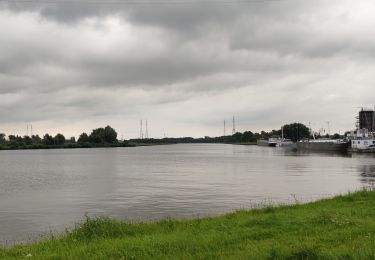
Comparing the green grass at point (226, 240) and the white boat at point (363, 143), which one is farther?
the white boat at point (363, 143)

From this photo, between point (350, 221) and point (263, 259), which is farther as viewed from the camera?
point (350, 221)

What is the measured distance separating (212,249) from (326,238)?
407 centimetres

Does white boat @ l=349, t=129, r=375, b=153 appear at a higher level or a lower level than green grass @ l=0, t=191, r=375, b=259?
higher

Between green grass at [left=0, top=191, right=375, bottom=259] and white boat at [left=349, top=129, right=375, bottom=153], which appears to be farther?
white boat at [left=349, top=129, right=375, bottom=153]

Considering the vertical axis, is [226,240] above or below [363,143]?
below

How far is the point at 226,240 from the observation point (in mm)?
16125

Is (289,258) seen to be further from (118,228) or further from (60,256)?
(118,228)

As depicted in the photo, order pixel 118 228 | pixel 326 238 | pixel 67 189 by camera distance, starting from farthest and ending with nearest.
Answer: pixel 67 189, pixel 118 228, pixel 326 238

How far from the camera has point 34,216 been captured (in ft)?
107

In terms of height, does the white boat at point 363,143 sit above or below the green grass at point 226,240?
above

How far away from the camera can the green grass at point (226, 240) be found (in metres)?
13.5

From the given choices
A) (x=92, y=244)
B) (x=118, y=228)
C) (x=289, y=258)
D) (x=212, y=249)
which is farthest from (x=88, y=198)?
(x=289, y=258)

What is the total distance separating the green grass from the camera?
13500 millimetres

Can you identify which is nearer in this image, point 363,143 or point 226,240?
point 226,240
